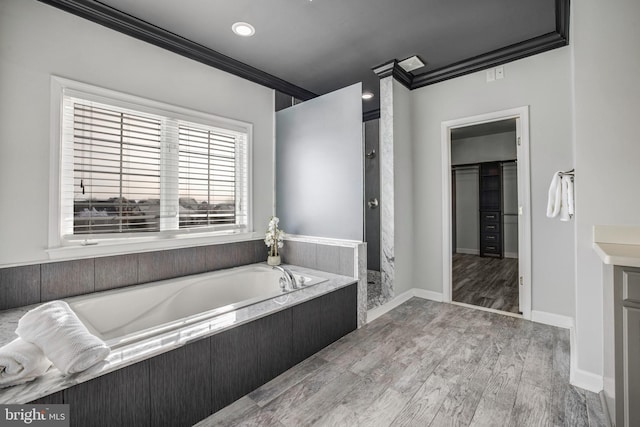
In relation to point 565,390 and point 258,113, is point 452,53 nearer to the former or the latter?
point 258,113

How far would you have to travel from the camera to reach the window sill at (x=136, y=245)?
77.1 inches

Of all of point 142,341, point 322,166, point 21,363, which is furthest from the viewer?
point 322,166

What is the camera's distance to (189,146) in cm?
264

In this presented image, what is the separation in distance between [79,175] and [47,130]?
1.06ft

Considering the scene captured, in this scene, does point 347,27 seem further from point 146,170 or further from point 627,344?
point 627,344

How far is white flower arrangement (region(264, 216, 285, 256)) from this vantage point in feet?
10.1

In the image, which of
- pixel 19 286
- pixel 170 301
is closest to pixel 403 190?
pixel 170 301

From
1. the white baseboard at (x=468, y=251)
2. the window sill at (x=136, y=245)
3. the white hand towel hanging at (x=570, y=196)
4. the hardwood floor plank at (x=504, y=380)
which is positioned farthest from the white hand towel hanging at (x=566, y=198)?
the white baseboard at (x=468, y=251)

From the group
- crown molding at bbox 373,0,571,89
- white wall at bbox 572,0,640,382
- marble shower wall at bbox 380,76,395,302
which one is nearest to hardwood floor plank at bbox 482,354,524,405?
white wall at bbox 572,0,640,382

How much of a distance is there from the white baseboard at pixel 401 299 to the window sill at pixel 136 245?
150cm

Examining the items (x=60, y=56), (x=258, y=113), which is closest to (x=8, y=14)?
(x=60, y=56)

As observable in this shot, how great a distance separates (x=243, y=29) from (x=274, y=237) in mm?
1916

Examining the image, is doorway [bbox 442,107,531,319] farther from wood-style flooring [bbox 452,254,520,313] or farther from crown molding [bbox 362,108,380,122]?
crown molding [bbox 362,108,380,122]

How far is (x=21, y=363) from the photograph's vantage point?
108 centimetres
